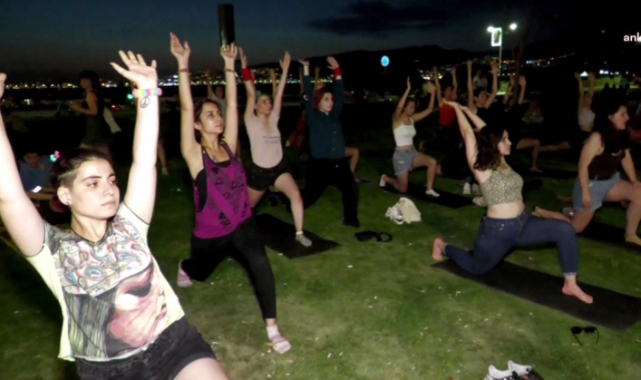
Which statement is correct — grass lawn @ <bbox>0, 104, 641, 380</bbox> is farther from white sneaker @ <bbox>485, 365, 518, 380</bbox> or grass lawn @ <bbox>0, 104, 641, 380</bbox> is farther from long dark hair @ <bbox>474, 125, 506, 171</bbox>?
long dark hair @ <bbox>474, 125, 506, 171</bbox>

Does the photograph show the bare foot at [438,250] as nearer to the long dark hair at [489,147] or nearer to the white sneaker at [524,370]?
the long dark hair at [489,147]

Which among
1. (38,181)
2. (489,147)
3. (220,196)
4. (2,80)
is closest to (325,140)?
(489,147)

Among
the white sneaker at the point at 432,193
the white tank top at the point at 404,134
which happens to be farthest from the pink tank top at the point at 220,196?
the white sneaker at the point at 432,193

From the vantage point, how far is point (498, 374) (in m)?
3.15

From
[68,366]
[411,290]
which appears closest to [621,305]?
[411,290]

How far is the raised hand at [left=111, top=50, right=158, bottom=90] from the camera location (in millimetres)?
2231

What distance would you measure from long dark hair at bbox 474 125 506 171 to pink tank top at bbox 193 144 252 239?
213cm

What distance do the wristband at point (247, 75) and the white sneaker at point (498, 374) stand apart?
345 centimetres

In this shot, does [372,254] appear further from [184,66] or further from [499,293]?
[184,66]

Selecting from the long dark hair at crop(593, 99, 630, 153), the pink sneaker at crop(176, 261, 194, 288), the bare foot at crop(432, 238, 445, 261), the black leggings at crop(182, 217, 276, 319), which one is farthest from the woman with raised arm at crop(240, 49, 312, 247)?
the long dark hair at crop(593, 99, 630, 153)

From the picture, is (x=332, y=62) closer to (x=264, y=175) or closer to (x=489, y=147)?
(x=264, y=175)

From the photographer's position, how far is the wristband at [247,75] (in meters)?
4.97

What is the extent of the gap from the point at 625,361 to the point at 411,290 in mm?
1793

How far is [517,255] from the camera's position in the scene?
5461 mm
